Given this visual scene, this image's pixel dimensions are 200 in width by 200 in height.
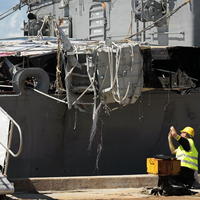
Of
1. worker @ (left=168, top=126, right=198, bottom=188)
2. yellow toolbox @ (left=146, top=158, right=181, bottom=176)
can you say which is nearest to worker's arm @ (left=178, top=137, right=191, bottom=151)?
worker @ (left=168, top=126, right=198, bottom=188)

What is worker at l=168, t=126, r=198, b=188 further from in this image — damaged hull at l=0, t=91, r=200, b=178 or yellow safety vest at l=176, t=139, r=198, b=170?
damaged hull at l=0, t=91, r=200, b=178

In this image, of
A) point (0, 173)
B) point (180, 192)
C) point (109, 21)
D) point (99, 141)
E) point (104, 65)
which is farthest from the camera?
point (109, 21)

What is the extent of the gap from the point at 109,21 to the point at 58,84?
5.65 meters

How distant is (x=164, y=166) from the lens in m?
11.1

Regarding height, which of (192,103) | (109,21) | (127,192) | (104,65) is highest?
(109,21)

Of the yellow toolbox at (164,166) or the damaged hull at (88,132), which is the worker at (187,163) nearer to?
the yellow toolbox at (164,166)

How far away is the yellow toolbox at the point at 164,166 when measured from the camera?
11.0m

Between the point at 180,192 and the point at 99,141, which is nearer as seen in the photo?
the point at 180,192

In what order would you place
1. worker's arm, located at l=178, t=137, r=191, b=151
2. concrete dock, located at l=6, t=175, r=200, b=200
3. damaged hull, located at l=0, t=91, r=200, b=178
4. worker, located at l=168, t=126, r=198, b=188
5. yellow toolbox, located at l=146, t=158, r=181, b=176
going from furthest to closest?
damaged hull, located at l=0, t=91, r=200, b=178 < worker, located at l=168, t=126, r=198, b=188 < worker's arm, located at l=178, t=137, r=191, b=151 < yellow toolbox, located at l=146, t=158, r=181, b=176 < concrete dock, located at l=6, t=175, r=200, b=200

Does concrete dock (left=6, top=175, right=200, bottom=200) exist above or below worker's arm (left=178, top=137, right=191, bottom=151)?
below

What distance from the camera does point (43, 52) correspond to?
1374 cm

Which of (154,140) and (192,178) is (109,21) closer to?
(154,140)

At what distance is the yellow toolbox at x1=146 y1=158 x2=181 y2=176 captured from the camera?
36.2 ft

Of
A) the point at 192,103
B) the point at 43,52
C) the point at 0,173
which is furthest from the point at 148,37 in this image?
the point at 0,173
